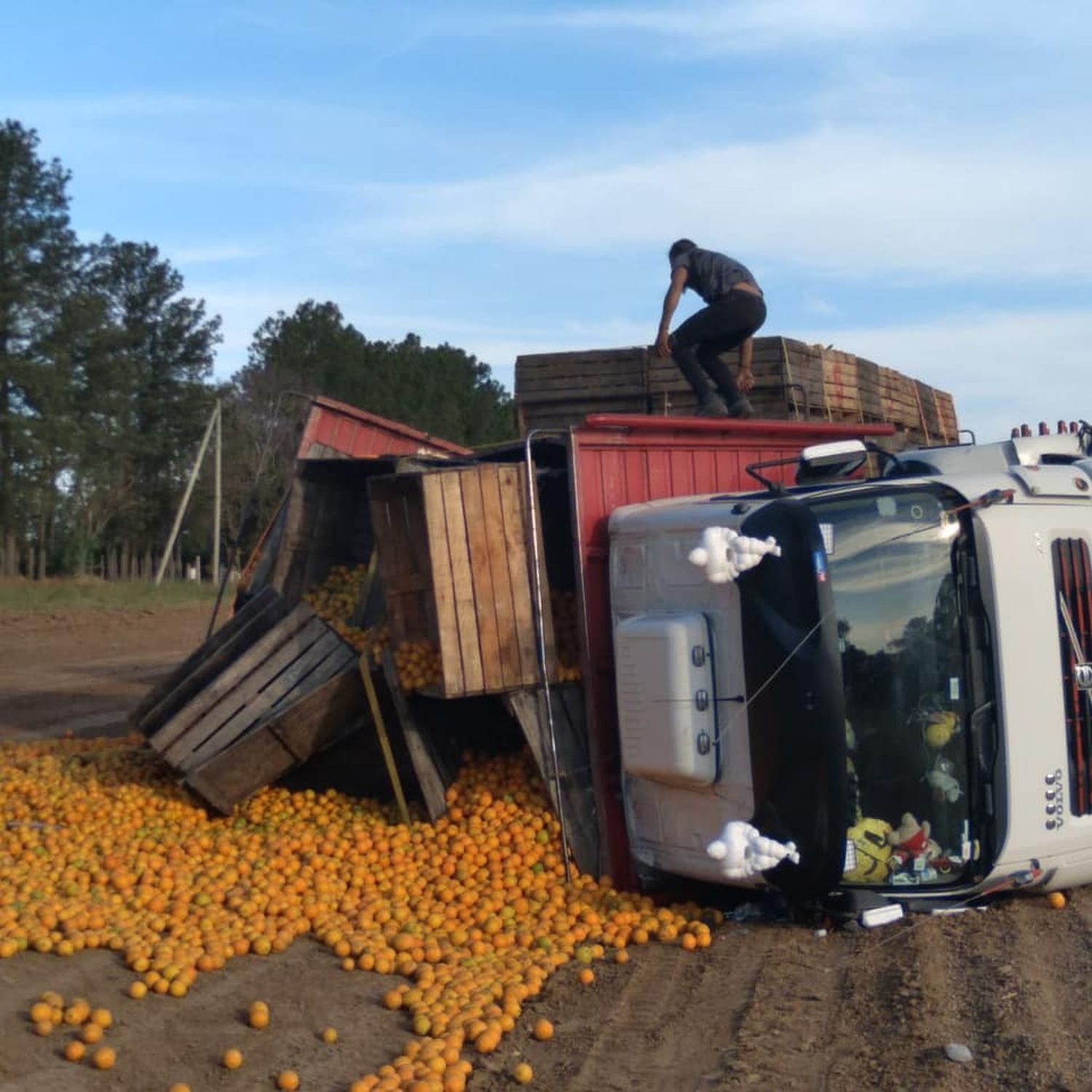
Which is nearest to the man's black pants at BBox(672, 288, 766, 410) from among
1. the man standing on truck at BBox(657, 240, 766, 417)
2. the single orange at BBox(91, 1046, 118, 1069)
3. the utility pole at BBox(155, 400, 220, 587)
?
the man standing on truck at BBox(657, 240, 766, 417)

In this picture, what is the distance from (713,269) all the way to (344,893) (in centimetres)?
553

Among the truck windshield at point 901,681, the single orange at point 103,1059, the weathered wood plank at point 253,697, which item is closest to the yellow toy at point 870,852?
the truck windshield at point 901,681

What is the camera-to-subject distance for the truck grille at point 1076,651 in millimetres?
6223

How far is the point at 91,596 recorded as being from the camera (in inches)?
1250

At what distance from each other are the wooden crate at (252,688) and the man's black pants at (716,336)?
3.53 metres

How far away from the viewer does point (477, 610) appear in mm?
7195

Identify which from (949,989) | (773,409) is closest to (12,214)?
(773,409)

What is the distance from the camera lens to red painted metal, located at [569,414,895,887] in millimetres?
7098

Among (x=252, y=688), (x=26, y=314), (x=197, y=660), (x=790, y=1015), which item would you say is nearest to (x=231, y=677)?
(x=252, y=688)

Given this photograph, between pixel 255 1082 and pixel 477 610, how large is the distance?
10.1 ft

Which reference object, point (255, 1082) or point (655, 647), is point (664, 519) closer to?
point (655, 647)

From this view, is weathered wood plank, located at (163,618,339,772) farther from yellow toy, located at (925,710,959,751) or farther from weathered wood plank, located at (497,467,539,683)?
yellow toy, located at (925,710,959,751)

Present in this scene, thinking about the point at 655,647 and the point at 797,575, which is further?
the point at 655,647

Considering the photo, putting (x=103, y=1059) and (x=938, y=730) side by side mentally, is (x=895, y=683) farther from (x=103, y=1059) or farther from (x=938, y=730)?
(x=103, y=1059)
